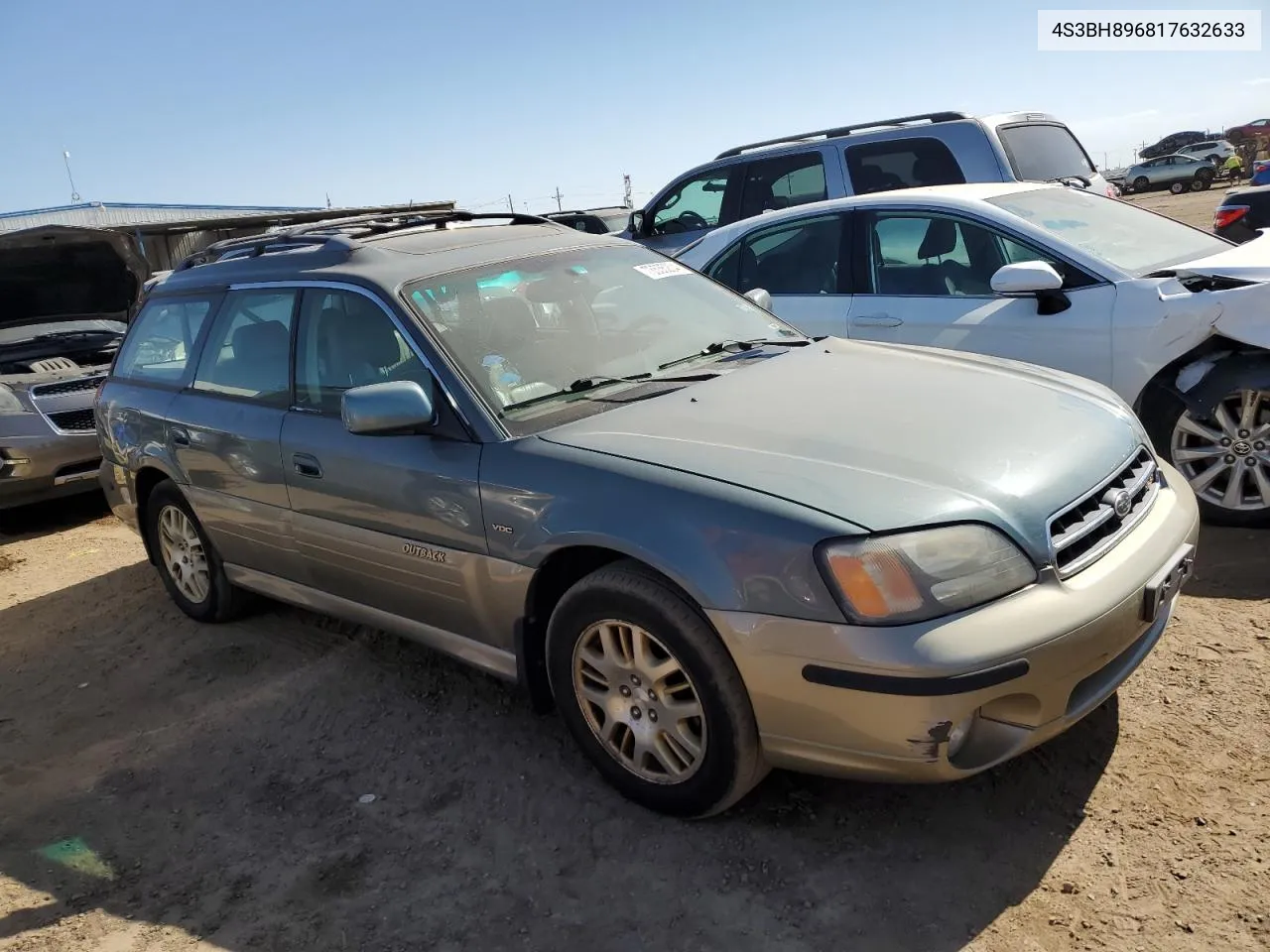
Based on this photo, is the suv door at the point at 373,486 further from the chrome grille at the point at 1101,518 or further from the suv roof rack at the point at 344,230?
the chrome grille at the point at 1101,518

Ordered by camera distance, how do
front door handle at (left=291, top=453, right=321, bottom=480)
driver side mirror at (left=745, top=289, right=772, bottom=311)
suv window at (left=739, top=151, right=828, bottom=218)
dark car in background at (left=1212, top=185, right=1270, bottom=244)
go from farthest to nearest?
1. dark car in background at (left=1212, top=185, right=1270, bottom=244)
2. suv window at (left=739, top=151, right=828, bottom=218)
3. driver side mirror at (left=745, top=289, right=772, bottom=311)
4. front door handle at (left=291, top=453, right=321, bottom=480)

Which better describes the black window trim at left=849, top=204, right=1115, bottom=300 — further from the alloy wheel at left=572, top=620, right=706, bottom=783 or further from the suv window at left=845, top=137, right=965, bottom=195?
the alloy wheel at left=572, top=620, right=706, bottom=783

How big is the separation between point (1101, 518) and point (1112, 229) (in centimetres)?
309

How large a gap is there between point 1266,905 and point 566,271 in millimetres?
2951

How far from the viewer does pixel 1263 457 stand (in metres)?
4.37

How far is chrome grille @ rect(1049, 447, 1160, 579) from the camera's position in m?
2.59

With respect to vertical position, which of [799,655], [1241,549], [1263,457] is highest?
[799,655]

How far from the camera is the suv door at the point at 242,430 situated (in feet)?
13.0

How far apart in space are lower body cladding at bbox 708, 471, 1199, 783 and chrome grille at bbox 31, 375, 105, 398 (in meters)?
6.70

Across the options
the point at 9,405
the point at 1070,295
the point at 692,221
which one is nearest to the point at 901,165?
the point at 692,221

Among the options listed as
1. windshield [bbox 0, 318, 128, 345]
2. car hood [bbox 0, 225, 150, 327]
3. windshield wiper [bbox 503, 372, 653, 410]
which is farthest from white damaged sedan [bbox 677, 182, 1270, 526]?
windshield [bbox 0, 318, 128, 345]

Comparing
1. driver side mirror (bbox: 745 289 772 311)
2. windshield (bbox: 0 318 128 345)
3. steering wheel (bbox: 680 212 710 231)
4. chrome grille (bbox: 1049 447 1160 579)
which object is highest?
driver side mirror (bbox: 745 289 772 311)

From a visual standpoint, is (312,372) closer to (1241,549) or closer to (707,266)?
(707,266)

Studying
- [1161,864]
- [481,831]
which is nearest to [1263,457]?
[1161,864]
